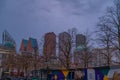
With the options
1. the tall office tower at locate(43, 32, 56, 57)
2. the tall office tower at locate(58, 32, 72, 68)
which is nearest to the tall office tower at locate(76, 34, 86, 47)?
the tall office tower at locate(58, 32, 72, 68)

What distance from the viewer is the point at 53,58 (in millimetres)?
41469

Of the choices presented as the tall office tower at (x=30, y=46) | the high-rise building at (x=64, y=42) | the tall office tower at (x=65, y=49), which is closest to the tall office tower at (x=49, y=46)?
the high-rise building at (x=64, y=42)

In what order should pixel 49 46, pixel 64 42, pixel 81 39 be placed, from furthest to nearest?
pixel 49 46 → pixel 81 39 → pixel 64 42

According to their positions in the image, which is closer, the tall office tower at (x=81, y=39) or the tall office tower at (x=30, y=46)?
the tall office tower at (x=81, y=39)

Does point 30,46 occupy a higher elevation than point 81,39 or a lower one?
higher

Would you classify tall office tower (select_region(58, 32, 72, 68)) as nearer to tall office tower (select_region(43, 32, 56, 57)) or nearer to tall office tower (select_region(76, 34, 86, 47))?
tall office tower (select_region(43, 32, 56, 57))

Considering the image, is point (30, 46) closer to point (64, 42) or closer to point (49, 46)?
point (49, 46)

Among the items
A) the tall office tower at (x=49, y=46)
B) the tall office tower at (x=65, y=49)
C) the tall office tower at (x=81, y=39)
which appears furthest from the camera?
the tall office tower at (x=81, y=39)

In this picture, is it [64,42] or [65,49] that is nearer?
[65,49]

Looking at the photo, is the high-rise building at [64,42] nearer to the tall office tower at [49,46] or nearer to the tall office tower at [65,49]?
the tall office tower at [65,49]

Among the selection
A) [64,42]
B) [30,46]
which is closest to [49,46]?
[64,42]

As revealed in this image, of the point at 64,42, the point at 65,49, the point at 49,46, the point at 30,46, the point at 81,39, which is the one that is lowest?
the point at 65,49

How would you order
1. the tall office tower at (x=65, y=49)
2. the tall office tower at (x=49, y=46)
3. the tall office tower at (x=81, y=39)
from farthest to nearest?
the tall office tower at (x=81, y=39) → the tall office tower at (x=49, y=46) → the tall office tower at (x=65, y=49)

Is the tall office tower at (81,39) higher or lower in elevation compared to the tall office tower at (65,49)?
higher
